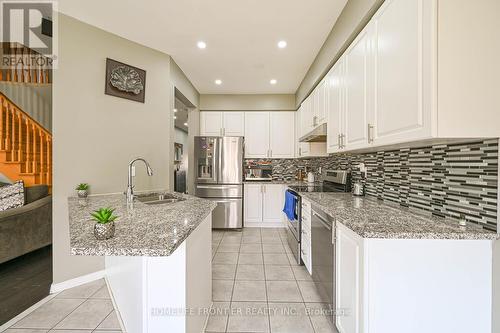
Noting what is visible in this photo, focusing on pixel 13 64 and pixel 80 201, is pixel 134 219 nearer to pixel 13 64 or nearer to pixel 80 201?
pixel 80 201

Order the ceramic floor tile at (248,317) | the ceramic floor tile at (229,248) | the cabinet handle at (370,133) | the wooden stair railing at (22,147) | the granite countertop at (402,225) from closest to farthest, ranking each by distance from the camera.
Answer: the granite countertop at (402,225)
the cabinet handle at (370,133)
the ceramic floor tile at (248,317)
the ceramic floor tile at (229,248)
the wooden stair railing at (22,147)

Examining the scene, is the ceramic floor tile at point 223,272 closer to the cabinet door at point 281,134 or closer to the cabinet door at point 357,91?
the cabinet door at point 357,91

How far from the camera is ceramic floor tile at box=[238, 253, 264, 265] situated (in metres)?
2.75

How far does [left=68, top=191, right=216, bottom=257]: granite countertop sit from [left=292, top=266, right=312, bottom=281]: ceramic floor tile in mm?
1458

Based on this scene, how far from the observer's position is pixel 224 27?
234 cm

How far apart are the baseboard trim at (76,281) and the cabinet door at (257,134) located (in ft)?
9.82

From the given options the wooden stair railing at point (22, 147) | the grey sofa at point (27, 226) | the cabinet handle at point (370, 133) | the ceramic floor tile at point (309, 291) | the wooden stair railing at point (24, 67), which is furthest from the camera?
the wooden stair railing at point (22, 147)

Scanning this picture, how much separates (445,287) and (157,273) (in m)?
1.43

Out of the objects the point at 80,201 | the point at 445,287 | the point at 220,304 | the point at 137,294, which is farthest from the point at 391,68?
the point at 80,201

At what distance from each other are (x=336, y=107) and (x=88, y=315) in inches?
115

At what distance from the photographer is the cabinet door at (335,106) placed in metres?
2.12

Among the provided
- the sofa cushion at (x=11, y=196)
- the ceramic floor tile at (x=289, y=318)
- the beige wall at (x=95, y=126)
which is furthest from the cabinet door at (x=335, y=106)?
the sofa cushion at (x=11, y=196)

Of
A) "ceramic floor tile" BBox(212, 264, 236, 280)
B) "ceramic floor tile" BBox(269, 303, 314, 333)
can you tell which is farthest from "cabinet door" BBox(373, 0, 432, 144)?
"ceramic floor tile" BBox(212, 264, 236, 280)

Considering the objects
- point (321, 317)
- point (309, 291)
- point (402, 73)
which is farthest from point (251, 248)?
point (402, 73)
